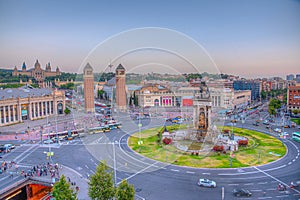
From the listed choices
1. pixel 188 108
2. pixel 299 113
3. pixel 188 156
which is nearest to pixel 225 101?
pixel 188 108

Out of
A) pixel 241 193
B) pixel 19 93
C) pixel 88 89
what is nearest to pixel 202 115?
pixel 241 193

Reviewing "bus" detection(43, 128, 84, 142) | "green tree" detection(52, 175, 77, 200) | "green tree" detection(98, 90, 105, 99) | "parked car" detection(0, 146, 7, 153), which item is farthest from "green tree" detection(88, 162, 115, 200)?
"green tree" detection(98, 90, 105, 99)

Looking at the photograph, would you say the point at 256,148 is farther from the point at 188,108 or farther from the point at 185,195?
the point at 188,108

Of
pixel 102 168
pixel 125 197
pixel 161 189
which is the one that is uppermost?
pixel 102 168

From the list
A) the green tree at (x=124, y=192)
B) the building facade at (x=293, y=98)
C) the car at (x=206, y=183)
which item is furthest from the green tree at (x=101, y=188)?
the building facade at (x=293, y=98)

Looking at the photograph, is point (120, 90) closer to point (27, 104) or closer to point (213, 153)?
point (27, 104)

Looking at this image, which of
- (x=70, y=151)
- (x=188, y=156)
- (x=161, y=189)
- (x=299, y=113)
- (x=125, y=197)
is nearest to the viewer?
(x=125, y=197)

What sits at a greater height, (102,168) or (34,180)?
(102,168)
